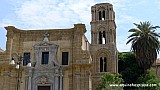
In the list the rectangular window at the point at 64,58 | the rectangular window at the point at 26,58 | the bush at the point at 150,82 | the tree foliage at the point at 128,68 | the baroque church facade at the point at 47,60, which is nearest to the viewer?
the bush at the point at 150,82

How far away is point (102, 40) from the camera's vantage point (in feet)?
125

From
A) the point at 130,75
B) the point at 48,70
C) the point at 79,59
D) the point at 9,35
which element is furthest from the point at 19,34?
the point at 130,75

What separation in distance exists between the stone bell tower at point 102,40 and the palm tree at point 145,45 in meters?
5.59

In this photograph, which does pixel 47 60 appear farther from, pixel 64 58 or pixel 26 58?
pixel 26 58

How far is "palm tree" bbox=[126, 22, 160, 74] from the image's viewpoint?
98.3ft

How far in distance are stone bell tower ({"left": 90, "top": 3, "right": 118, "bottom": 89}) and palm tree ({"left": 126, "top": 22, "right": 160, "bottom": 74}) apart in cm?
559

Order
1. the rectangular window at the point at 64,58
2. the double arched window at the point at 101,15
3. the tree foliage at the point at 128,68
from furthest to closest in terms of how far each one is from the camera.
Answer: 1. the double arched window at the point at 101,15
2. the tree foliage at the point at 128,68
3. the rectangular window at the point at 64,58

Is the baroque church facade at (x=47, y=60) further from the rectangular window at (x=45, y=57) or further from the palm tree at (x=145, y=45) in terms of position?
the palm tree at (x=145, y=45)

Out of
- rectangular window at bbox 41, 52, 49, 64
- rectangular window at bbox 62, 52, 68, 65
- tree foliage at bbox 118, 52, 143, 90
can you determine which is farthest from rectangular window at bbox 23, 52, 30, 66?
tree foliage at bbox 118, 52, 143, 90

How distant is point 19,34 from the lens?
29672mm

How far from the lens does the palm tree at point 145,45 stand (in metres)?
30.0

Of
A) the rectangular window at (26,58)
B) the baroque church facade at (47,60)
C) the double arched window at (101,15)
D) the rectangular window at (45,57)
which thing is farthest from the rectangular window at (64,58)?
the double arched window at (101,15)

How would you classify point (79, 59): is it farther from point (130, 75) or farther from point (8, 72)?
point (130, 75)

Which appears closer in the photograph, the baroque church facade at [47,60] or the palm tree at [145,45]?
the baroque church facade at [47,60]
